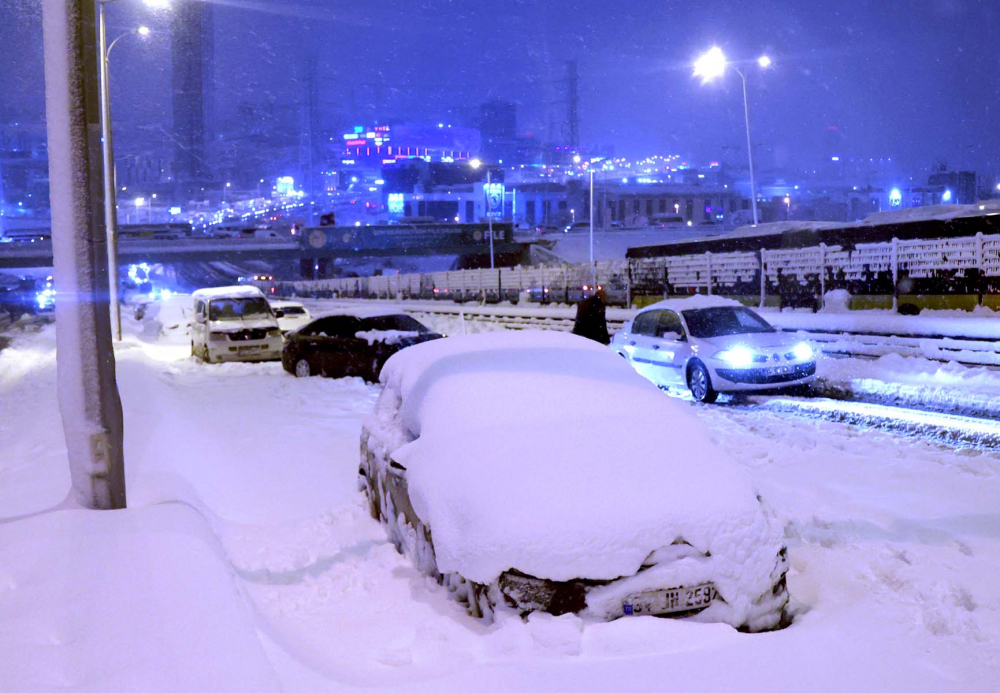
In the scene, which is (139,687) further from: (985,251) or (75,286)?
(985,251)

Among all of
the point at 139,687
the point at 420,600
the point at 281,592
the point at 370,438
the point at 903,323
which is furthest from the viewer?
the point at 903,323

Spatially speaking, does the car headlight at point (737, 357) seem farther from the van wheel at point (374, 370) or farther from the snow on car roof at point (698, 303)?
the van wheel at point (374, 370)

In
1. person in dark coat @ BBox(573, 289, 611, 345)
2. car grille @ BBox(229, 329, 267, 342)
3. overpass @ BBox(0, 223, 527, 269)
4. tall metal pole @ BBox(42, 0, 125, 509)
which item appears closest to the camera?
tall metal pole @ BBox(42, 0, 125, 509)

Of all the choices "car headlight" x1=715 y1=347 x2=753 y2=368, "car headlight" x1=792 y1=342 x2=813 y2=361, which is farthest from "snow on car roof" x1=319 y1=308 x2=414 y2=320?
"car headlight" x1=792 y1=342 x2=813 y2=361

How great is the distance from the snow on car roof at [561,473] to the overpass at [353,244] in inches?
3669

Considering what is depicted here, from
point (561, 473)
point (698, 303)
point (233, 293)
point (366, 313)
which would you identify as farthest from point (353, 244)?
point (561, 473)

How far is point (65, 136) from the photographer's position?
5.93m

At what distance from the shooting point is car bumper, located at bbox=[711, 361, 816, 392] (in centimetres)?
1352

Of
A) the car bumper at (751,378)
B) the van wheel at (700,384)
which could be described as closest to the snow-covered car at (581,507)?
the car bumper at (751,378)

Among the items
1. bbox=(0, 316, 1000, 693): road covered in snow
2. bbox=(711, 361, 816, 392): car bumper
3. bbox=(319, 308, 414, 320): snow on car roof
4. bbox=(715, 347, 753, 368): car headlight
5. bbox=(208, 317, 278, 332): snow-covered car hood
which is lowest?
bbox=(0, 316, 1000, 693): road covered in snow

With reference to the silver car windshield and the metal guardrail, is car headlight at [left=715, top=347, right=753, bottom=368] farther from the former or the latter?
the metal guardrail

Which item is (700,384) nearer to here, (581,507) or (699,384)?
(699,384)

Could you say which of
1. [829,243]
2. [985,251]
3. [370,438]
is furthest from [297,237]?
[370,438]

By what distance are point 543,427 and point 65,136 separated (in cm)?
371
